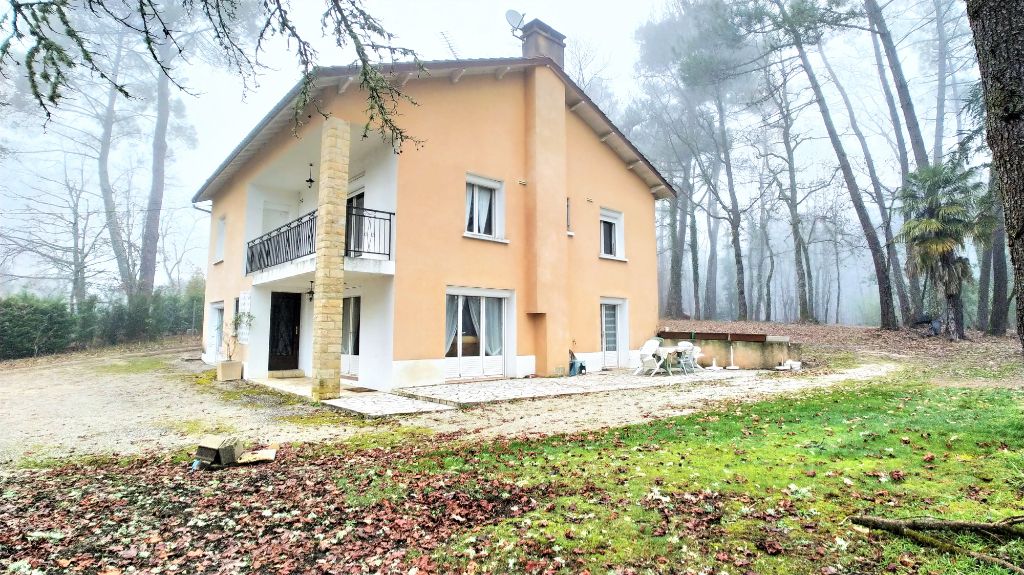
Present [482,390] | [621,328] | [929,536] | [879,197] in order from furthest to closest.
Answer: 1. [879,197]
2. [621,328]
3. [482,390]
4. [929,536]

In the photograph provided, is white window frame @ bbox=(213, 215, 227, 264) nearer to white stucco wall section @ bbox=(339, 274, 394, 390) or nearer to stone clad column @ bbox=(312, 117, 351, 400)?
white stucco wall section @ bbox=(339, 274, 394, 390)

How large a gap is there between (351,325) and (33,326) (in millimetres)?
15702

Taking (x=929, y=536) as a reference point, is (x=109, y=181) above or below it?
above

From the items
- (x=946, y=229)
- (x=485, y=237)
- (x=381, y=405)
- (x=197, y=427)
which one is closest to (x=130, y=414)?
(x=197, y=427)

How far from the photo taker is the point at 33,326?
18.8m

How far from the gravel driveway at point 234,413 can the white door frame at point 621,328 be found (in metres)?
3.88

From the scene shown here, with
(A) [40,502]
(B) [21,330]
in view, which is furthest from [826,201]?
(B) [21,330]

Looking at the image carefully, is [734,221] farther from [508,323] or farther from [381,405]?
[381,405]

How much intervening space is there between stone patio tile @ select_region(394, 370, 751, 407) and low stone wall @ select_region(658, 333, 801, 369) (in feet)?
3.70

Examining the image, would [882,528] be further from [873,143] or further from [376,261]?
[873,143]

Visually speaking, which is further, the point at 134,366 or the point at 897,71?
the point at 897,71

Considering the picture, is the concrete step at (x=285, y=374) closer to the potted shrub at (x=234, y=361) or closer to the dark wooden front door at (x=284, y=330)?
the dark wooden front door at (x=284, y=330)

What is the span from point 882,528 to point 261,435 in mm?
6596

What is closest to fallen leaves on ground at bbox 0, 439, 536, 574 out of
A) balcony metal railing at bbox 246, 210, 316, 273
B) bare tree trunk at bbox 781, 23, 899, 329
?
balcony metal railing at bbox 246, 210, 316, 273
